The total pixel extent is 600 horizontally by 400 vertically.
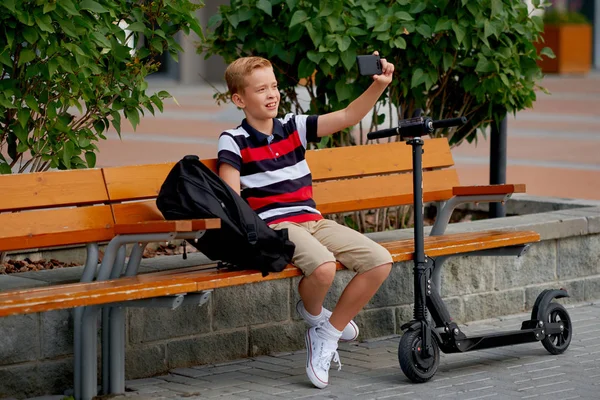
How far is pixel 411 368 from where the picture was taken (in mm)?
5172

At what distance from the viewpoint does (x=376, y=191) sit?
20.4 ft

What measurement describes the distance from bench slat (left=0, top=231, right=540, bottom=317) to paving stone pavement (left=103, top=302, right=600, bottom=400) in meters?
0.50

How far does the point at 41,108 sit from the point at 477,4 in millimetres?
2631

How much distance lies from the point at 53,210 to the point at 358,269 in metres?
1.32

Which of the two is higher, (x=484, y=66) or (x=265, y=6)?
(x=265, y=6)

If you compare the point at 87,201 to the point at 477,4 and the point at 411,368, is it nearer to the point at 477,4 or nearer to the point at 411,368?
the point at 411,368

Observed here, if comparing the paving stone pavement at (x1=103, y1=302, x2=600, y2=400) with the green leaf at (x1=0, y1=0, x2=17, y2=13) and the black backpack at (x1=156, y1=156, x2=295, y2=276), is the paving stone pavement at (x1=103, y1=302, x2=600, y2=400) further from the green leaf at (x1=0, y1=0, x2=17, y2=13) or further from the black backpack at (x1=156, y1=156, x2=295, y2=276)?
the green leaf at (x1=0, y1=0, x2=17, y2=13)

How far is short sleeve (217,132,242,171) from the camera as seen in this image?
532 centimetres

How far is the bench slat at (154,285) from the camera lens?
14.4 feet

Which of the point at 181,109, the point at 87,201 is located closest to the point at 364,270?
the point at 87,201

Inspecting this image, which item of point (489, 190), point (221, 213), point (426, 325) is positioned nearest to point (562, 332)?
point (489, 190)

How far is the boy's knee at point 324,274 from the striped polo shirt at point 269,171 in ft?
1.15

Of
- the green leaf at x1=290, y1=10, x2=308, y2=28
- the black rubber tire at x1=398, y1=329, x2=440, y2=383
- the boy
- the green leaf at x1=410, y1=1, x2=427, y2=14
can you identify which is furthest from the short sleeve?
the green leaf at x1=410, y1=1, x2=427, y2=14

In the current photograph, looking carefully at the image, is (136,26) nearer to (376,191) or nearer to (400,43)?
(376,191)
